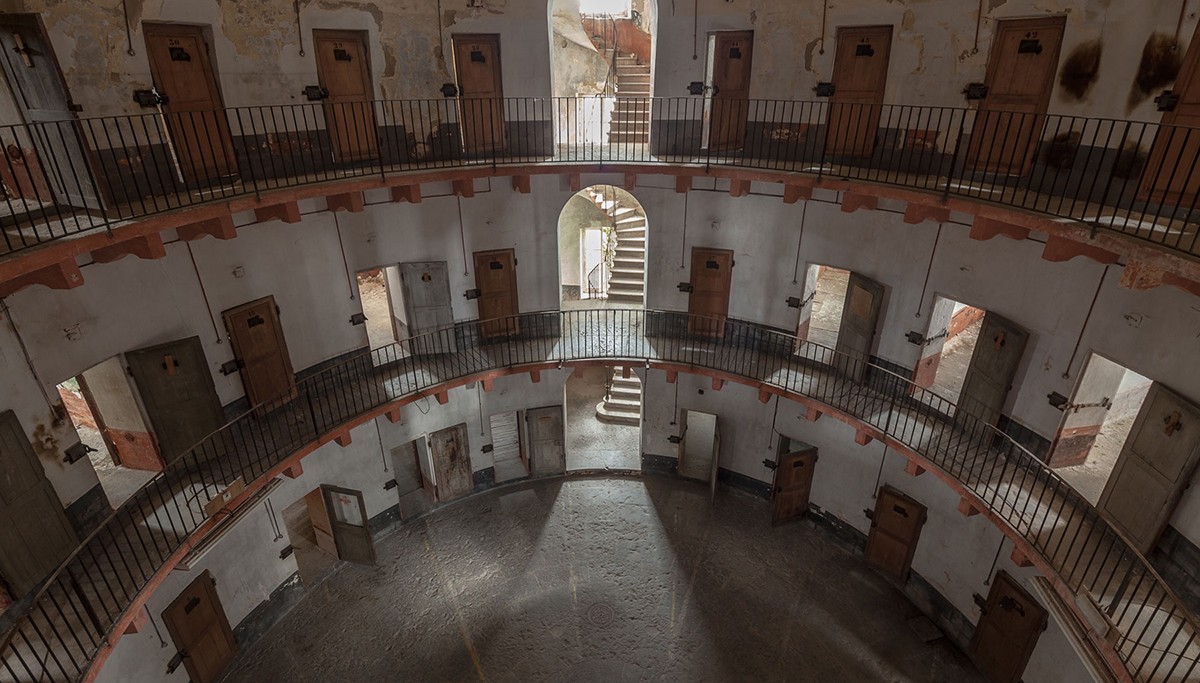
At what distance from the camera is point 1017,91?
10.4 metres

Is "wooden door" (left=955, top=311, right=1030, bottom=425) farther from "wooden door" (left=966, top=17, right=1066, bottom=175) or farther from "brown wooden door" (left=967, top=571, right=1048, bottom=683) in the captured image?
"brown wooden door" (left=967, top=571, right=1048, bottom=683)

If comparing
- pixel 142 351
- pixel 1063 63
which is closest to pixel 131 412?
pixel 142 351

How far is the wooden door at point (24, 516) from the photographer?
8.30m

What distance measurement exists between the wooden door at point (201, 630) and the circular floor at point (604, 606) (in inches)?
23.4

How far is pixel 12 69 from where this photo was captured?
28.7 ft

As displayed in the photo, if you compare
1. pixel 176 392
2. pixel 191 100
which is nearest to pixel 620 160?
pixel 191 100

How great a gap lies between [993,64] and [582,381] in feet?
52.1

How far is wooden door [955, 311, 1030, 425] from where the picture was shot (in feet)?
35.6

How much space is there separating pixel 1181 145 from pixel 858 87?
17.3 ft

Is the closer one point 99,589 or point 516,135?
point 99,589

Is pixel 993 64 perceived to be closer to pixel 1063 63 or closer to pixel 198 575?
pixel 1063 63

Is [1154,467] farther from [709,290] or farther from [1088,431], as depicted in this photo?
[709,290]

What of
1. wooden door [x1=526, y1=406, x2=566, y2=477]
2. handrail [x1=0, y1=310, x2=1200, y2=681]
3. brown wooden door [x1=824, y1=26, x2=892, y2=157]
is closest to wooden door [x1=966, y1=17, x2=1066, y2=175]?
brown wooden door [x1=824, y1=26, x2=892, y2=157]

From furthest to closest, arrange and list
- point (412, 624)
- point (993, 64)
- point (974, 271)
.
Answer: point (412, 624) < point (974, 271) < point (993, 64)
